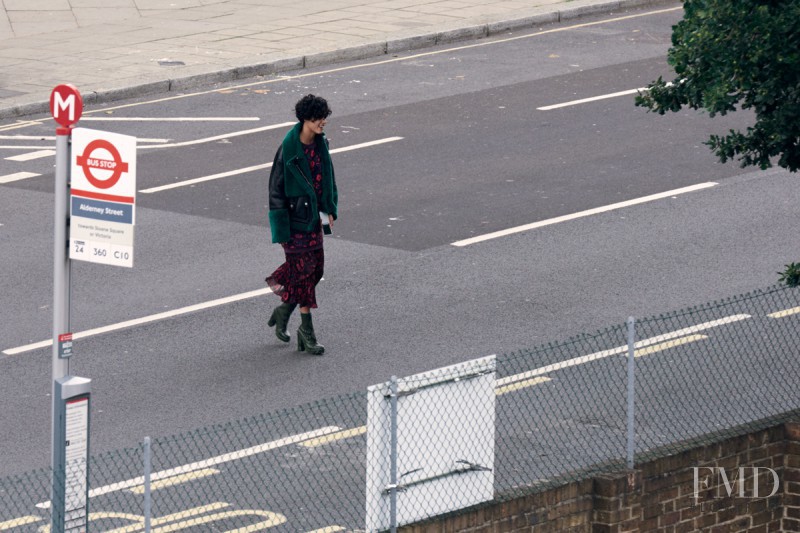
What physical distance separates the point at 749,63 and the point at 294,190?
4091mm

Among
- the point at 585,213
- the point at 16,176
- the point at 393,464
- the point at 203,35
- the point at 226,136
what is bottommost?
the point at 393,464

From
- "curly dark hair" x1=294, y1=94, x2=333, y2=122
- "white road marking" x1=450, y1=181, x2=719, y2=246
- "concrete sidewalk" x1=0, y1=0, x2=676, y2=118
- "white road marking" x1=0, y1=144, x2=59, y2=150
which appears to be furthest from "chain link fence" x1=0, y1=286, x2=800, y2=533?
"concrete sidewalk" x1=0, y1=0, x2=676, y2=118

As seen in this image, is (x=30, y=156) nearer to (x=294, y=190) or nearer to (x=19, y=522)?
(x=294, y=190)

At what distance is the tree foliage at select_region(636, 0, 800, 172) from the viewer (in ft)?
32.9

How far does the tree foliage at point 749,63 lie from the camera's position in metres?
10.0

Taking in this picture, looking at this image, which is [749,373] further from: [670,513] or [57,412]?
[57,412]

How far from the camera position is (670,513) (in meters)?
Answer: 10.7

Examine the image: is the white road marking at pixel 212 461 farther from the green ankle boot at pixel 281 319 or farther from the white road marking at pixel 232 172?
the white road marking at pixel 232 172

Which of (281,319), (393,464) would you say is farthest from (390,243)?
(393,464)

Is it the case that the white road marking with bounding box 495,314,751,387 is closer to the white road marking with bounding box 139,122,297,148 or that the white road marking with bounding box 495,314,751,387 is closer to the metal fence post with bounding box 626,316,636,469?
the metal fence post with bounding box 626,316,636,469

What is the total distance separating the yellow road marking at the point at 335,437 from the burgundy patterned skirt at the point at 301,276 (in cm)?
203

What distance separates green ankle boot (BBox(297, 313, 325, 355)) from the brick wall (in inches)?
133

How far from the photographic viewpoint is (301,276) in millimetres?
13102

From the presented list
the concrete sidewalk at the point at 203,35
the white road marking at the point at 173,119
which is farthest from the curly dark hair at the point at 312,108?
the concrete sidewalk at the point at 203,35
